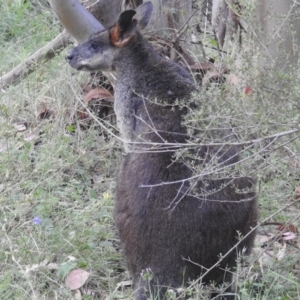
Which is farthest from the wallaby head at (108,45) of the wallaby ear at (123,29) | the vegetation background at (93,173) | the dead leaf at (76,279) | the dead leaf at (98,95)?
the dead leaf at (76,279)

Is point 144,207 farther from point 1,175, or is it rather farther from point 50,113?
point 50,113

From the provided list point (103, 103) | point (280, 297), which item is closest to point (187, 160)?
point (280, 297)

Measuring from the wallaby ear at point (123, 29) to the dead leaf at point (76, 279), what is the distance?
57.9 inches

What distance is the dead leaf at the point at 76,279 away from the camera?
4.05m

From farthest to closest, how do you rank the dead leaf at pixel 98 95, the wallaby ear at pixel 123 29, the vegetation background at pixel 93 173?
the dead leaf at pixel 98 95, the wallaby ear at pixel 123 29, the vegetation background at pixel 93 173

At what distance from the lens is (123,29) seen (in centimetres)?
480

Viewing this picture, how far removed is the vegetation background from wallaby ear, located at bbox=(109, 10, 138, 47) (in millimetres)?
579

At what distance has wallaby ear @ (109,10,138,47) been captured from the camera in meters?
4.71

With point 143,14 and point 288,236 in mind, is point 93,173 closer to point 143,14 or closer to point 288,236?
point 143,14

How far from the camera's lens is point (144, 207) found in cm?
371

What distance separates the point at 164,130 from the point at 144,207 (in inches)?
15.9

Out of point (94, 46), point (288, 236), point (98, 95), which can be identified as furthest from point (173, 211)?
point (98, 95)

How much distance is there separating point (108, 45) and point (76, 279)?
156 cm

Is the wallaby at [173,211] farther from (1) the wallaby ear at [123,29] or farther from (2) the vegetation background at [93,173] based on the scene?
(1) the wallaby ear at [123,29]
